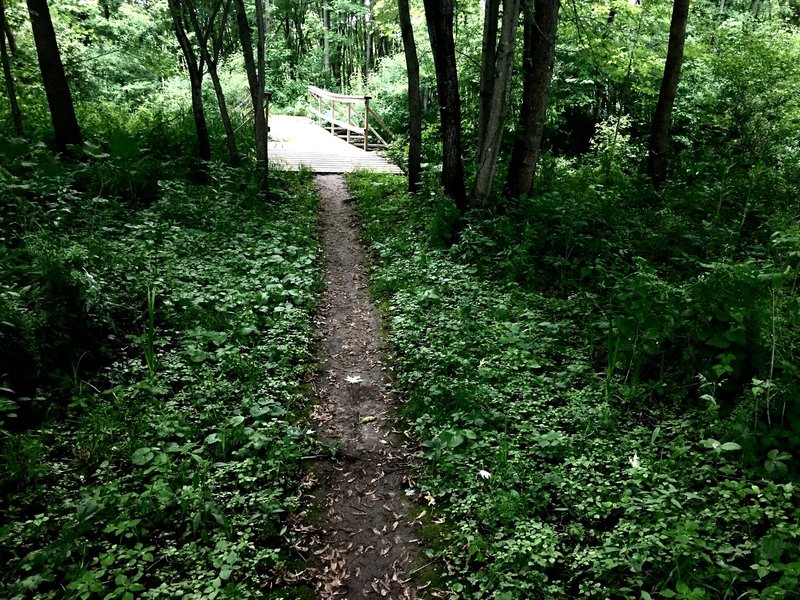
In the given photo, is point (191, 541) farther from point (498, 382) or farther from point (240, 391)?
point (498, 382)

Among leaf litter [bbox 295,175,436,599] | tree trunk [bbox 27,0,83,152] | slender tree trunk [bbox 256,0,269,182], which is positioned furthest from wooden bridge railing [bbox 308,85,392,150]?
leaf litter [bbox 295,175,436,599]

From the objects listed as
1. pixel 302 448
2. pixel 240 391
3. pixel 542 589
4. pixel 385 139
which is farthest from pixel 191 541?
pixel 385 139

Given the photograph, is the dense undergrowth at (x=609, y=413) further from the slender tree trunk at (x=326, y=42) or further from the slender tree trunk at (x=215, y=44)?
the slender tree trunk at (x=326, y=42)

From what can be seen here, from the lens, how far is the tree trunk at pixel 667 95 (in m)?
8.73

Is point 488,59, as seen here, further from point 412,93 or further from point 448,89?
point 412,93

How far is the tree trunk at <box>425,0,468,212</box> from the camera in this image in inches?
345

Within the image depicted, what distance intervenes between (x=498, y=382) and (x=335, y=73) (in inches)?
1372

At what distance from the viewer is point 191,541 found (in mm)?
3193

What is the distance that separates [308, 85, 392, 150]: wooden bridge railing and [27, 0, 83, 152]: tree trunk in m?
9.27

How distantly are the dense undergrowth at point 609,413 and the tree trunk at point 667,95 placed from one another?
10.2ft

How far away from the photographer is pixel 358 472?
4105 millimetres

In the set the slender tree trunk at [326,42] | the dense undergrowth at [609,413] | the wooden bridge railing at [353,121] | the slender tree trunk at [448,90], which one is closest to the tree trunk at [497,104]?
the slender tree trunk at [448,90]

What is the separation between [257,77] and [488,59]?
4.52 meters

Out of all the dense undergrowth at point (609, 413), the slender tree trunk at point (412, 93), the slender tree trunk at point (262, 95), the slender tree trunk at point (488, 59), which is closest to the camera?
the dense undergrowth at point (609, 413)
